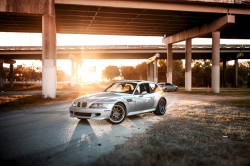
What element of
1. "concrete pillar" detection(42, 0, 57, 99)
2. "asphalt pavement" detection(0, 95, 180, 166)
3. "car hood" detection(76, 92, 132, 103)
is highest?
"concrete pillar" detection(42, 0, 57, 99)

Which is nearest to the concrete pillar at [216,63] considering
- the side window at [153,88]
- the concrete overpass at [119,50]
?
the side window at [153,88]

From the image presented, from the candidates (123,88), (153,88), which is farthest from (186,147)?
(153,88)

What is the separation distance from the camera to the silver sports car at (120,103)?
6793mm

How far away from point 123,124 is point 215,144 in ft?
10.6

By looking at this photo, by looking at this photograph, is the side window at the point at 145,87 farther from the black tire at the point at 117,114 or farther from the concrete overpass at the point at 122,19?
the concrete overpass at the point at 122,19

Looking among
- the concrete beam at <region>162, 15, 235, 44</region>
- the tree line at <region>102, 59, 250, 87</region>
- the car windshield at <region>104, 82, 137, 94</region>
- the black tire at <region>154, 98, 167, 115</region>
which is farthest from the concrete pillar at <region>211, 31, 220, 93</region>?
the tree line at <region>102, 59, 250, 87</region>

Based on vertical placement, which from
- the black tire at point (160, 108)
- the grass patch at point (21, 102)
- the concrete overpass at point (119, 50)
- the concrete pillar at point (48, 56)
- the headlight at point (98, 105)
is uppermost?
the concrete overpass at point (119, 50)

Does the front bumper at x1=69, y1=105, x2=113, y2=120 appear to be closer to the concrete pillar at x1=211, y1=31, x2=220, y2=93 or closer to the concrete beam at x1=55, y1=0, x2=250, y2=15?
the concrete beam at x1=55, y1=0, x2=250, y2=15

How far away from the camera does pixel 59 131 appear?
20.5 feet

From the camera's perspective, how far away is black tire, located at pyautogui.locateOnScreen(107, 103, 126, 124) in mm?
7130

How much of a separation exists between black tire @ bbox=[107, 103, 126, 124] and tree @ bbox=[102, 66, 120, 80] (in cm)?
10358

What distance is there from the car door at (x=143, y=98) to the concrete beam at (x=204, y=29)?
20.3 m

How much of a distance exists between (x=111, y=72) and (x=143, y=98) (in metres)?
103

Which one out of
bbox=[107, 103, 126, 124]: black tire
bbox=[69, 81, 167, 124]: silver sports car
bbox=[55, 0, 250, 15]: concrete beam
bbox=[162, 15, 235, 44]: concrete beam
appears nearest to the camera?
bbox=[69, 81, 167, 124]: silver sports car
